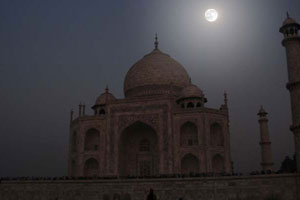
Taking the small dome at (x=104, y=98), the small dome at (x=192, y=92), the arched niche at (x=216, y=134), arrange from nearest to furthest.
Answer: the arched niche at (x=216, y=134) → the small dome at (x=192, y=92) → the small dome at (x=104, y=98)

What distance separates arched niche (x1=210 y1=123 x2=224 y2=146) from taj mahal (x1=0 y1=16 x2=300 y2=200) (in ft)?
0.23

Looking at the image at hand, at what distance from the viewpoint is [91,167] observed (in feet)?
87.0

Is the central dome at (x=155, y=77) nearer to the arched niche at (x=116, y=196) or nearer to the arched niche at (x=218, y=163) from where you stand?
the arched niche at (x=218, y=163)

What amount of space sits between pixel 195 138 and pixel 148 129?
390 cm

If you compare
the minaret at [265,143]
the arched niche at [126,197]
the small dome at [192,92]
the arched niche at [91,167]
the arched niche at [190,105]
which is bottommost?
the arched niche at [126,197]

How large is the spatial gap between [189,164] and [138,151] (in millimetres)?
4297

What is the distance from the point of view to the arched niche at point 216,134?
25188mm

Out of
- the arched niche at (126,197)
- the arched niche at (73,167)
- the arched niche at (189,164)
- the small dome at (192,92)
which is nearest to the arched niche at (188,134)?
the arched niche at (189,164)

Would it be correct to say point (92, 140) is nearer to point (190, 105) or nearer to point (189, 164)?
point (189, 164)

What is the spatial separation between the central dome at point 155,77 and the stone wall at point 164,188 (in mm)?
11931

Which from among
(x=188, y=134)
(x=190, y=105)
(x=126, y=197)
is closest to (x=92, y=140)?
(x=188, y=134)

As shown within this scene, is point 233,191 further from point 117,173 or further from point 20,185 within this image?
point 20,185

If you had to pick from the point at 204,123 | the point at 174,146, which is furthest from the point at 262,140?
the point at 174,146

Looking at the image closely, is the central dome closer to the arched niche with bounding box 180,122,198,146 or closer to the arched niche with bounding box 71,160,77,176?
the arched niche with bounding box 180,122,198,146
